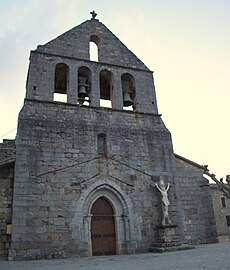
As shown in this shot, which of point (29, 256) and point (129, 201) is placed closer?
point (29, 256)

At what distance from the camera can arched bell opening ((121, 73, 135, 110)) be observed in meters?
12.4

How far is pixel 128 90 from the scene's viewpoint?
41.8 ft

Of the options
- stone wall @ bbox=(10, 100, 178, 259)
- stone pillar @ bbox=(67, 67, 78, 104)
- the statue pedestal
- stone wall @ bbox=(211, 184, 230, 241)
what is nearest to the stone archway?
stone wall @ bbox=(10, 100, 178, 259)

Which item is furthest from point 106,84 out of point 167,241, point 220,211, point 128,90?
point 220,211

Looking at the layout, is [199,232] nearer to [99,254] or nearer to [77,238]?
[99,254]

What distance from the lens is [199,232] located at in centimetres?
1092

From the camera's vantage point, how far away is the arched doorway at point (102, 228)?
30.6 feet

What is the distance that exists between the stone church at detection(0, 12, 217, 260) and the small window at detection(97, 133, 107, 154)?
0.14ft

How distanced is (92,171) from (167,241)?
359 cm

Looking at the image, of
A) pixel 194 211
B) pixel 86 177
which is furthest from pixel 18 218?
pixel 194 211

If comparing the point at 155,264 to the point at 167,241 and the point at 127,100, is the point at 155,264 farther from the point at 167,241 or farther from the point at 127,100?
the point at 127,100

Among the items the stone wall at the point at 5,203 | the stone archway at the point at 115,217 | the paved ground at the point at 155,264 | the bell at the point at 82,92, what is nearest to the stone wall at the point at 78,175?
the stone archway at the point at 115,217

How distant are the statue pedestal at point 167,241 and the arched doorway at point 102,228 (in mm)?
1491

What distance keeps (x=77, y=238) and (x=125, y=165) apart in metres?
3.23
